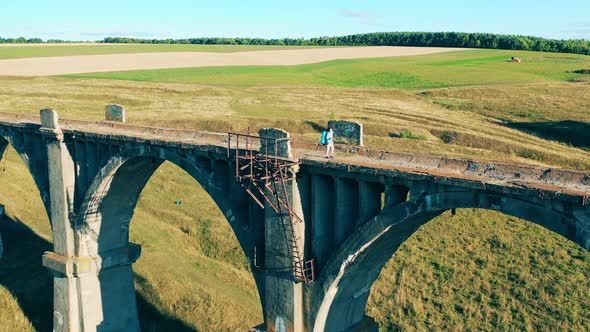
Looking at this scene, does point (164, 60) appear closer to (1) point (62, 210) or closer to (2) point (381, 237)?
(1) point (62, 210)

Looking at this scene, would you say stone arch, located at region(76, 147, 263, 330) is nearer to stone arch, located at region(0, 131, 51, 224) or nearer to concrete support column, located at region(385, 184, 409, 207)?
stone arch, located at region(0, 131, 51, 224)

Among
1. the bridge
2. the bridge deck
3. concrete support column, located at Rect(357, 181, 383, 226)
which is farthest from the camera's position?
concrete support column, located at Rect(357, 181, 383, 226)

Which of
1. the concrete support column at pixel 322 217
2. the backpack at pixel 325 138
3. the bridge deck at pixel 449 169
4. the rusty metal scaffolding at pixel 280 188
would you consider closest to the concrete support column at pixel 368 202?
the bridge deck at pixel 449 169

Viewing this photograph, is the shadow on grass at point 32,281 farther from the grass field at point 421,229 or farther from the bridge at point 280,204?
the bridge at point 280,204

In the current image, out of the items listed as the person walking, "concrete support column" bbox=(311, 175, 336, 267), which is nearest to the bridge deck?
the person walking

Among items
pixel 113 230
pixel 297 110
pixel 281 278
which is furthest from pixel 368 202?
pixel 297 110

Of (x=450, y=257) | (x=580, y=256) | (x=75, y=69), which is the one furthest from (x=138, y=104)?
(x=580, y=256)
